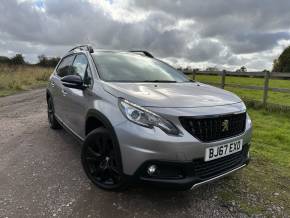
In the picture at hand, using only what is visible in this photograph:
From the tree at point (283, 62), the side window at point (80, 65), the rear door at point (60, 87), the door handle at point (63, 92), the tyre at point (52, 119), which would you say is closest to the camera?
the side window at point (80, 65)

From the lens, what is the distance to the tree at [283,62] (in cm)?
6306

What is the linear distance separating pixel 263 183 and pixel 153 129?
6.24 feet

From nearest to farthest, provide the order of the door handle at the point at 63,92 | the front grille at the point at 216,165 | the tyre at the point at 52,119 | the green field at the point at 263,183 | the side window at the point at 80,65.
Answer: the front grille at the point at 216,165 < the green field at the point at 263,183 < the side window at the point at 80,65 < the door handle at the point at 63,92 < the tyre at the point at 52,119

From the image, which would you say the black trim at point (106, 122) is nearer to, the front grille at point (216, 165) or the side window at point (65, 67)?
the front grille at point (216, 165)

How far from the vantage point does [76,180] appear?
12.4 ft

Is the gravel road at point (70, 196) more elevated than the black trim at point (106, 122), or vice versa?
the black trim at point (106, 122)

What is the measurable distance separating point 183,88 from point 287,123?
198 inches

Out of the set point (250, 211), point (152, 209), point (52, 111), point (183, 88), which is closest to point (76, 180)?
point (152, 209)

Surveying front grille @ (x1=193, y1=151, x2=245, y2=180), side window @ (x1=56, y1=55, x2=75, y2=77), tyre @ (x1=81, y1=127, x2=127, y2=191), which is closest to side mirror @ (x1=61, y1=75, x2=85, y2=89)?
tyre @ (x1=81, y1=127, x2=127, y2=191)

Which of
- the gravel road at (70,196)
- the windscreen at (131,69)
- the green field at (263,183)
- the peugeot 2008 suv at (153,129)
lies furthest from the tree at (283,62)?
the gravel road at (70,196)

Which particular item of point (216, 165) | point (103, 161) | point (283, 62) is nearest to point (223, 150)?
point (216, 165)

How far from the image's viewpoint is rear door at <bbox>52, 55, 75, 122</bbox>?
5.03 m

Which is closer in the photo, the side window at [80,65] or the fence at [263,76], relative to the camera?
the side window at [80,65]

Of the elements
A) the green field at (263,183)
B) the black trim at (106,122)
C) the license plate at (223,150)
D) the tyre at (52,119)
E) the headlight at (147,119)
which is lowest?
the green field at (263,183)
